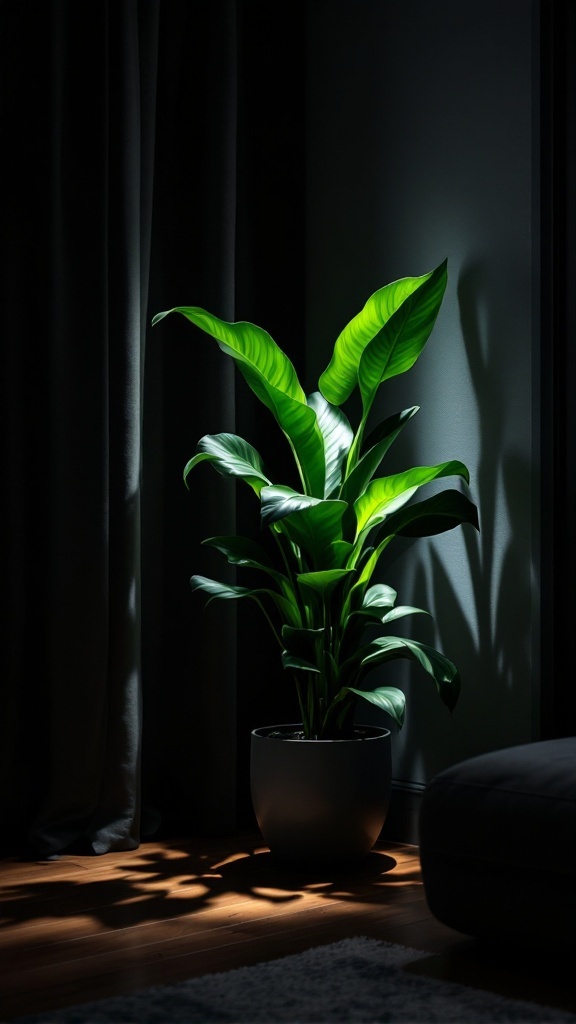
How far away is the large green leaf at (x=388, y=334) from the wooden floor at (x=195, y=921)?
3.50 ft

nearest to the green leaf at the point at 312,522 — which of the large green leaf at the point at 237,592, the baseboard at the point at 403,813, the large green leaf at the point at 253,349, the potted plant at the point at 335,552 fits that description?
the potted plant at the point at 335,552

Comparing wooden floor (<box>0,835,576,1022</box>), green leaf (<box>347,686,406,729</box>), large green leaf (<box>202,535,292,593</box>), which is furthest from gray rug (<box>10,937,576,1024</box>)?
large green leaf (<box>202,535,292,593</box>)

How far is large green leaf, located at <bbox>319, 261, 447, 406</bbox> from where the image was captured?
96.0 inches

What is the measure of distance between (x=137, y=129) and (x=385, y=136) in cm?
66

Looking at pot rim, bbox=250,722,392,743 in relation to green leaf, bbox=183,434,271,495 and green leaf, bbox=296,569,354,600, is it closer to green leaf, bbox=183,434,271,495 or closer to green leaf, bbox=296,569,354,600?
green leaf, bbox=296,569,354,600

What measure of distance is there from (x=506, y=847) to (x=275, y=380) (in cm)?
119

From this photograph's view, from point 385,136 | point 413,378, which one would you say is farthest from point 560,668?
point 385,136

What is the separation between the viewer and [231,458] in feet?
8.12

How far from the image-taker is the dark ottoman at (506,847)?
164 centimetres

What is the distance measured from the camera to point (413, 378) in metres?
2.84

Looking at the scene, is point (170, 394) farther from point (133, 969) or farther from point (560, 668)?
point (133, 969)

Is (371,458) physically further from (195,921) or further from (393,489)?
(195,921)

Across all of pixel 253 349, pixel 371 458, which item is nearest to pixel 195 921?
pixel 371 458

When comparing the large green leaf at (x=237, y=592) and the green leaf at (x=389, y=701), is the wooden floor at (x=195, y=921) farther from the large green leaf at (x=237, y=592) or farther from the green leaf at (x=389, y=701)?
the large green leaf at (x=237, y=592)
